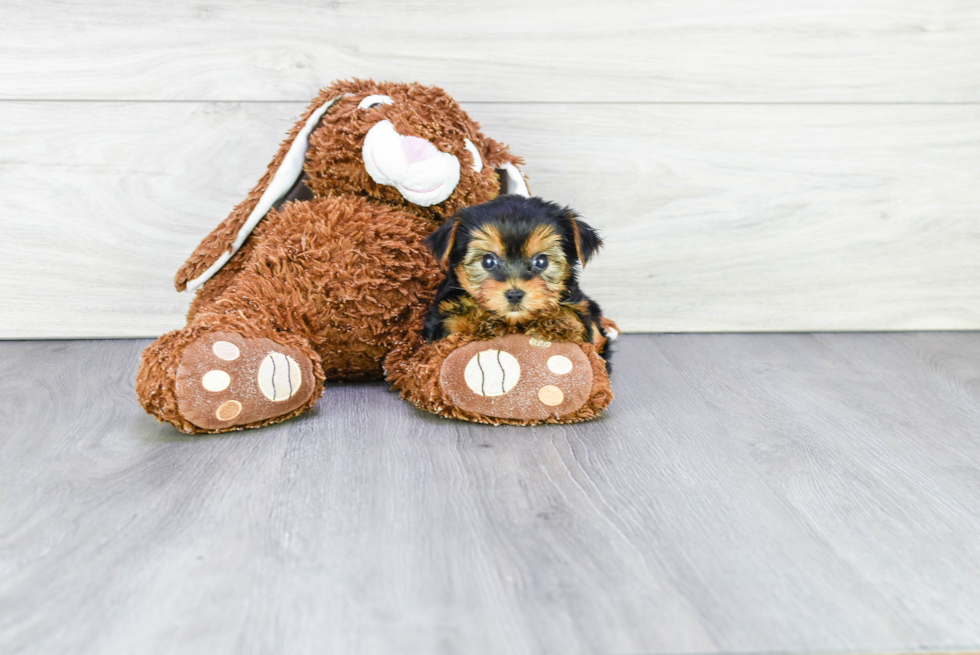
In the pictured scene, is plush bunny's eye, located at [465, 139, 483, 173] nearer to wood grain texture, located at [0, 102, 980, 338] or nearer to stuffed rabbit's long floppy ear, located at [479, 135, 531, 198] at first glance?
stuffed rabbit's long floppy ear, located at [479, 135, 531, 198]

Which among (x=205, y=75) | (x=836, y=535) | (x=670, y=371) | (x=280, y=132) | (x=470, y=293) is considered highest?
(x=205, y=75)

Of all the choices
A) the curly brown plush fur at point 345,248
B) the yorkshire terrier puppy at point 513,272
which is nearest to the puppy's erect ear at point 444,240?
the yorkshire terrier puppy at point 513,272

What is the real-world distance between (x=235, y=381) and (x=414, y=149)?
485 mm

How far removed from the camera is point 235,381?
118 centimetres

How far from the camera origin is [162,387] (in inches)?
45.6

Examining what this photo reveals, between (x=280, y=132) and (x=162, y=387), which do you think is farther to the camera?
(x=280, y=132)

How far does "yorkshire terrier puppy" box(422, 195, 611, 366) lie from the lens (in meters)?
1.23

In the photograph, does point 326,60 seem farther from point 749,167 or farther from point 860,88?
point 860,88

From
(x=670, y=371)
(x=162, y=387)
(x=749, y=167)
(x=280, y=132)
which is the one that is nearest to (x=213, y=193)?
(x=280, y=132)

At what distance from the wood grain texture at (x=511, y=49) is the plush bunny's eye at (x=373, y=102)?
1.06 ft

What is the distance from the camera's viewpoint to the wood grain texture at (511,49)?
1.69 meters

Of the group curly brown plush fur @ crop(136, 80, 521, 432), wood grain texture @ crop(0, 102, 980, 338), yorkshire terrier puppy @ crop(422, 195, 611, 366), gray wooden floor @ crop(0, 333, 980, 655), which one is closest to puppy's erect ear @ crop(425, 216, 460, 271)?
yorkshire terrier puppy @ crop(422, 195, 611, 366)

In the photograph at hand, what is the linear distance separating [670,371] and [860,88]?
80 centimetres

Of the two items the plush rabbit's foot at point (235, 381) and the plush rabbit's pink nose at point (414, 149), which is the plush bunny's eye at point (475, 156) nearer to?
the plush rabbit's pink nose at point (414, 149)
